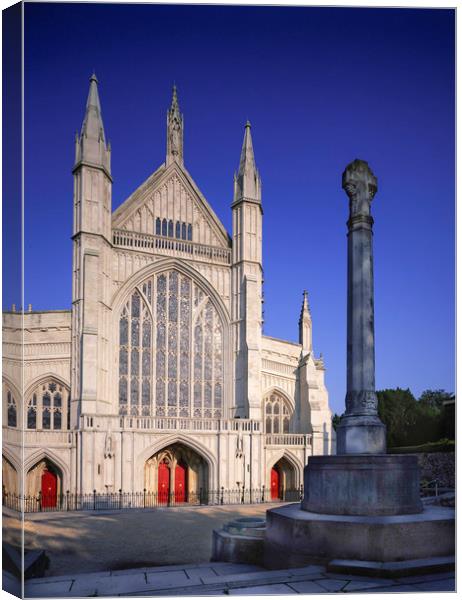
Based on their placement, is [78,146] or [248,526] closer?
[248,526]

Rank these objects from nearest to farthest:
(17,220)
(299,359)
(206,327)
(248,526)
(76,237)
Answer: (17,220), (248,526), (76,237), (206,327), (299,359)

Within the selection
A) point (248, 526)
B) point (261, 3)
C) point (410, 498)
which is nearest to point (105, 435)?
point (248, 526)

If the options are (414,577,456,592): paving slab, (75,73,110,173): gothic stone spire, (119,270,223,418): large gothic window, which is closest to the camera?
(414,577,456,592): paving slab

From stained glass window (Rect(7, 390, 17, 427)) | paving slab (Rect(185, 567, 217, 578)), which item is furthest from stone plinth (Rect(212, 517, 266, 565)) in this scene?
stained glass window (Rect(7, 390, 17, 427))

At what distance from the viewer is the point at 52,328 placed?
101ft

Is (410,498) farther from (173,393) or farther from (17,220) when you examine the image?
(173,393)

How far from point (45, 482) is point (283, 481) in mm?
13615

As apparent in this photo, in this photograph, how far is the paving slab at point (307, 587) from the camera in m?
7.70

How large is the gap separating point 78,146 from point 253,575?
26916 mm

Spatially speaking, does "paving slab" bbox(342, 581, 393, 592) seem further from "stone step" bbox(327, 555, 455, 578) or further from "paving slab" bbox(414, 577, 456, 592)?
"paving slab" bbox(414, 577, 456, 592)

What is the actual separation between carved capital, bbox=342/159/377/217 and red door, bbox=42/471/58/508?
2313cm

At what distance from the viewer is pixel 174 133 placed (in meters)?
36.4

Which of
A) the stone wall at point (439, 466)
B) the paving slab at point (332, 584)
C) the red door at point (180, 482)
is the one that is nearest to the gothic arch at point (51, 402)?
the red door at point (180, 482)

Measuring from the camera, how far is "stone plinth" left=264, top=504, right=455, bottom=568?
845 centimetres
